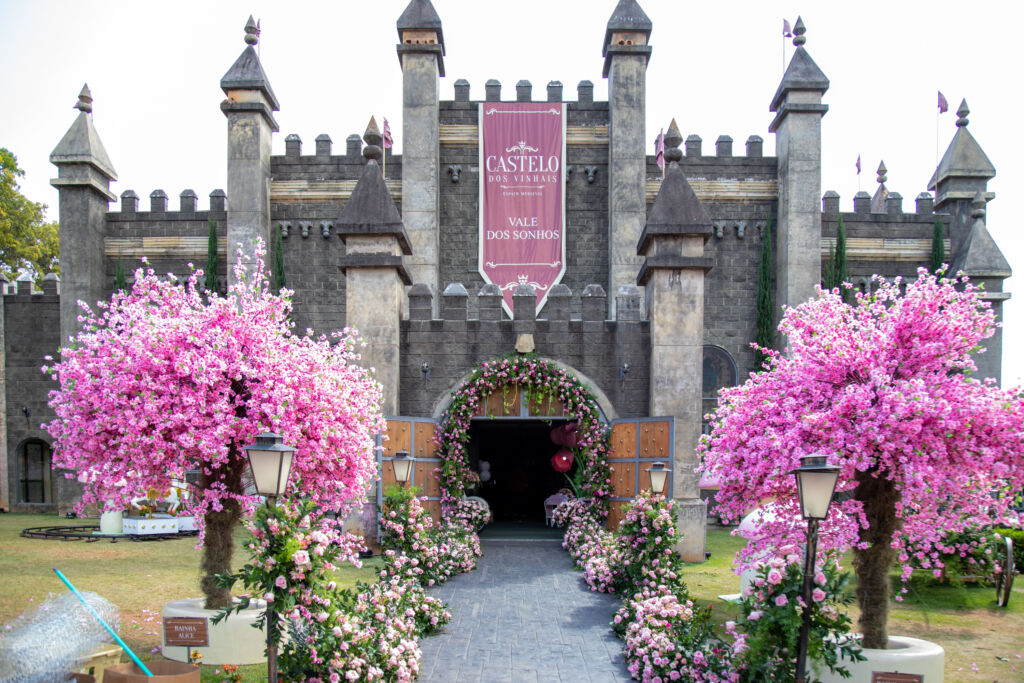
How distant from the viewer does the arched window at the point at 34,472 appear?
21375mm

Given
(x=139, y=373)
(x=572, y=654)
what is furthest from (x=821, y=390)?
(x=139, y=373)

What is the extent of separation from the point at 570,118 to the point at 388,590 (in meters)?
16.5

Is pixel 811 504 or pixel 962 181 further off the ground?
pixel 962 181

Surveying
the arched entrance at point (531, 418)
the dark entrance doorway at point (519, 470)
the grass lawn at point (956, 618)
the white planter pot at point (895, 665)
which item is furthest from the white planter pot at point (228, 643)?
the dark entrance doorway at point (519, 470)

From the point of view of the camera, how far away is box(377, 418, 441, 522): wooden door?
44.3ft

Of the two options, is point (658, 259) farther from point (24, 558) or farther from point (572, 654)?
point (24, 558)

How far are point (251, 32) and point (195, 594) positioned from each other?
16486mm

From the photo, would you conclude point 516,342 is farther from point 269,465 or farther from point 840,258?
point 840,258

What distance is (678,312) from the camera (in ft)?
46.7

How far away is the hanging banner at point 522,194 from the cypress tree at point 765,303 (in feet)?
17.5

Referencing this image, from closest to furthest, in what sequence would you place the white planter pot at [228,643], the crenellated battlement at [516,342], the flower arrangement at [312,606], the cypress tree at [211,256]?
the flower arrangement at [312,606], the white planter pot at [228,643], the crenellated battlement at [516,342], the cypress tree at [211,256]

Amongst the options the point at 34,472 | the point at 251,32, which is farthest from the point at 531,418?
the point at 34,472

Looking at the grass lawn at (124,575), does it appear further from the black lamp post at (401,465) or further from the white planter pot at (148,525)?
the black lamp post at (401,465)

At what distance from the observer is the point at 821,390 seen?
710 cm
